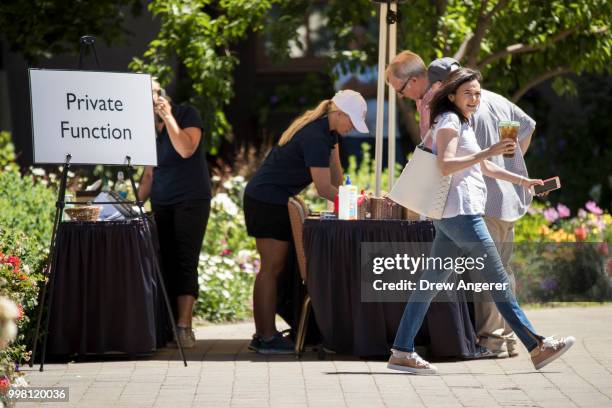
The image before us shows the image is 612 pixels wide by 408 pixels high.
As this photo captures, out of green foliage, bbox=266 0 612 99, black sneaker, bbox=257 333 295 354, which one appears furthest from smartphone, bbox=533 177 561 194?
green foliage, bbox=266 0 612 99

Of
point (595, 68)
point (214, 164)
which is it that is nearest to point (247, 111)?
point (214, 164)

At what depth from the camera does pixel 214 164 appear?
15.7 meters

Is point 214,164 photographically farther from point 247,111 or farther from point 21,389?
point 21,389

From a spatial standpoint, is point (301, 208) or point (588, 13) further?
point (588, 13)

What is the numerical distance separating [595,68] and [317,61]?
522cm

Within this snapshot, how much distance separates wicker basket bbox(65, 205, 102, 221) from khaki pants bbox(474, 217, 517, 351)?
2409 millimetres

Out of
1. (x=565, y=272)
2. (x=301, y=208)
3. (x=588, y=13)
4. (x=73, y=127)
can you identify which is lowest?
(x=565, y=272)

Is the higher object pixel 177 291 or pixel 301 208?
pixel 301 208

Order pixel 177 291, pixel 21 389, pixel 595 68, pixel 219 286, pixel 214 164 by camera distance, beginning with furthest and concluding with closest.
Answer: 1. pixel 214 164
2. pixel 595 68
3. pixel 219 286
4. pixel 177 291
5. pixel 21 389

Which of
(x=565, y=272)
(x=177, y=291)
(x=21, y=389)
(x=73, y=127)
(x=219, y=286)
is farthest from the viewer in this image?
(x=565, y=272)

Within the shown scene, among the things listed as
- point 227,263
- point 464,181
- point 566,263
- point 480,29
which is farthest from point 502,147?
point 480,29

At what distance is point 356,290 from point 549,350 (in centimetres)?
127

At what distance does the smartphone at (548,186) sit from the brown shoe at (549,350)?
824 millimetres

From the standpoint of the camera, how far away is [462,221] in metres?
6.82
